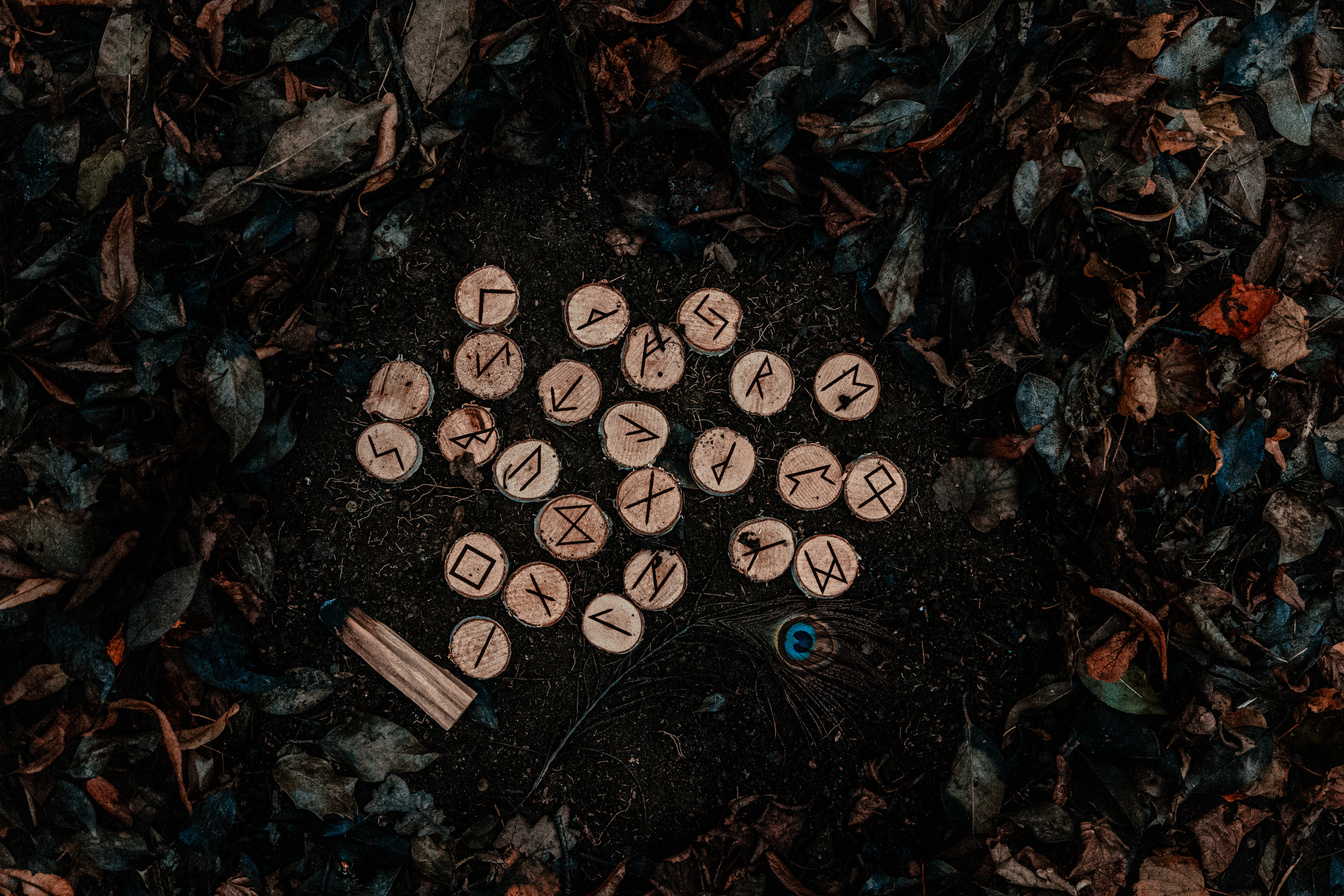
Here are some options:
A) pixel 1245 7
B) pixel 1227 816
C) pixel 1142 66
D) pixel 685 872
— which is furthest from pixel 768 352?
pixel 1227 816

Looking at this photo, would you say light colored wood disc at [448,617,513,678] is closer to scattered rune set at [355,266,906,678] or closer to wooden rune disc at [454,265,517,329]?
scattered rune set at [355,266,906,678]

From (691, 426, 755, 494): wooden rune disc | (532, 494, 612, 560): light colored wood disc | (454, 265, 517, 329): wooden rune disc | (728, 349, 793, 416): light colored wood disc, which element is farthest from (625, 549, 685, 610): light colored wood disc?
(454, 265, 517, 329): wooden rune disc

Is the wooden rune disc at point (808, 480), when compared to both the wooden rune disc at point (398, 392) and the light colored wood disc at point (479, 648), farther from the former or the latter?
the wooden rune disc at point (398, 392)

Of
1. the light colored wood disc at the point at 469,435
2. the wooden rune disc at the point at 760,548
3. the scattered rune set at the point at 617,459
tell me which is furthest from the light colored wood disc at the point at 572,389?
the wooden rune disc at the point at 760,548

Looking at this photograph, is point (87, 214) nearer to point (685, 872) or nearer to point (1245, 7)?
point (685, 872)

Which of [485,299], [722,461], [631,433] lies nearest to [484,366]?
[485,299]

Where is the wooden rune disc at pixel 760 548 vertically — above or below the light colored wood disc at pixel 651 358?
below
